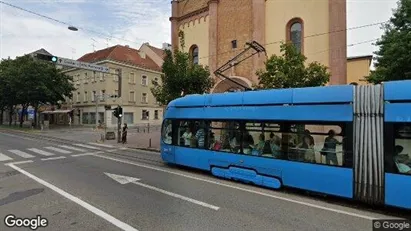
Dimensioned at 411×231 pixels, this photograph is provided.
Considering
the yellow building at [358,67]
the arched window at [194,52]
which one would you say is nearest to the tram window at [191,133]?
the arched window at [194,52]

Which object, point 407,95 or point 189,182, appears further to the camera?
point 189,182

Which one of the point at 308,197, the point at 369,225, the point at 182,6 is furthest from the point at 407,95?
the point at 182,6

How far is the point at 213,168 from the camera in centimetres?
970

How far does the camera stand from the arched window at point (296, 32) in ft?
59.2

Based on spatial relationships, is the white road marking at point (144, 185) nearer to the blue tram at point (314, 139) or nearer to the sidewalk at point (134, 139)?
the blue tram at point (314, 139)

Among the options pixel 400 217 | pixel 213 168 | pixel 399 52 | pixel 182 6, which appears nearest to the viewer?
pixel 400 217

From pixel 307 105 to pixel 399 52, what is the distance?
1397 cm

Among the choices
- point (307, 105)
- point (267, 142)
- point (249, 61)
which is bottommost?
point (267, 142)

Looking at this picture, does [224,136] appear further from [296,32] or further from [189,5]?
[189,5]

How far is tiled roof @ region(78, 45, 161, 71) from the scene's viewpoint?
151ft

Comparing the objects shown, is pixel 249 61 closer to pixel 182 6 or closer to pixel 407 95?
pixel 182 6

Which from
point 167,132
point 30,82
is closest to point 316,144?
point 167,132

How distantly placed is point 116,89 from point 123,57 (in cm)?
522

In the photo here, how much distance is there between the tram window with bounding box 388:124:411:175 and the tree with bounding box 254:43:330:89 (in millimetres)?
7568
